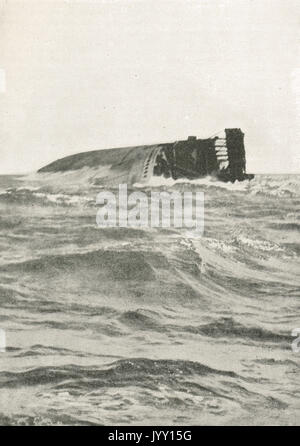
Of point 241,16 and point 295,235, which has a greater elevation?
point 241,16

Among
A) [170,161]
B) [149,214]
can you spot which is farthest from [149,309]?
[170,161]

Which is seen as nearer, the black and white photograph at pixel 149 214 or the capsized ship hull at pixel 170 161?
the black and white photograph at pixel 149 214

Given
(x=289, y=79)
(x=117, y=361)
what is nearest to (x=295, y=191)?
(x=289, y=79)

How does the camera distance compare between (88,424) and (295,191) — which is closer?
(88,424)

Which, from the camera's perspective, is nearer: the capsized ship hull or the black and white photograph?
the black and white photograph

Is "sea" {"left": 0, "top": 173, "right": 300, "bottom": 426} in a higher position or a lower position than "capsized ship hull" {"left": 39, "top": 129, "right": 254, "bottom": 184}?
lower
